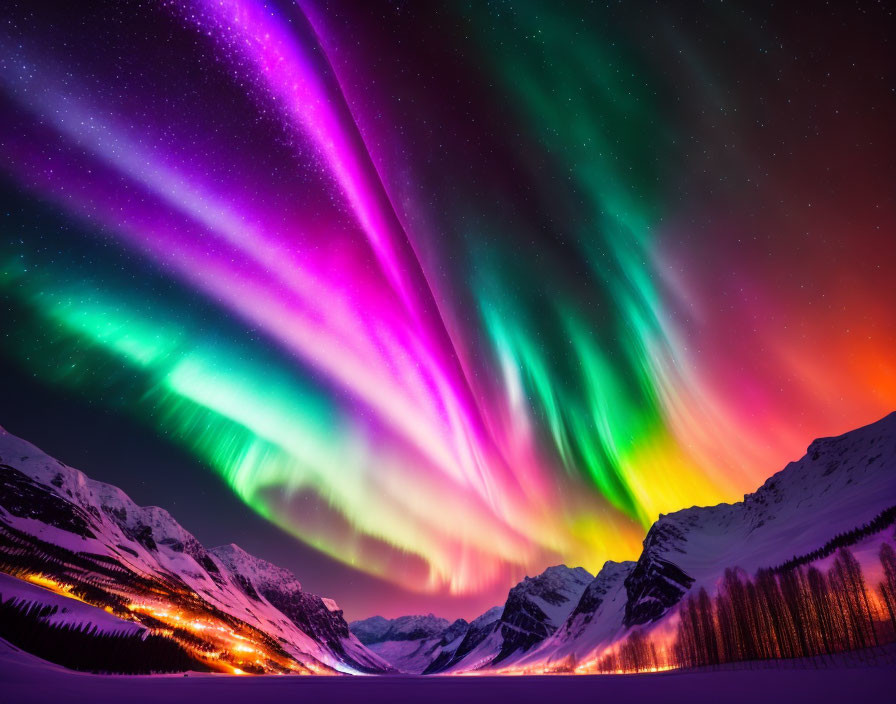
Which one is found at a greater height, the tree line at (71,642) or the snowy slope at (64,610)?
the snowy slope at (64,610)

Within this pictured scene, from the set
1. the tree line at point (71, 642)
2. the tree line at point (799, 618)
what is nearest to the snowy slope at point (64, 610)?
the tree line at point (71, 642)

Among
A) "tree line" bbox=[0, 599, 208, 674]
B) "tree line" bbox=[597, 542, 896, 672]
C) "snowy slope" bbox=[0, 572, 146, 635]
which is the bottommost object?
"tree line" bbox=[0, 599, 208, 674]

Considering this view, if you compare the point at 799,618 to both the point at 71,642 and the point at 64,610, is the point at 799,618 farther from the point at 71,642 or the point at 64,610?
the point at 64,610

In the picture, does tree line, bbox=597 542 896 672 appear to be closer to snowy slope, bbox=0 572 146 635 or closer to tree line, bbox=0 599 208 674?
tree line, bbox=0 599 208 674

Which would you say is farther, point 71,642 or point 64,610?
point 64,610

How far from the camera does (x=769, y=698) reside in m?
25.6

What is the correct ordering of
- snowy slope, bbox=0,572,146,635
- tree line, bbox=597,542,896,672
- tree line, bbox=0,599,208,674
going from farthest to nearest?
snowy slope, bbox=0,572,146,635, tree line, bbox=597,542,896,672, tree line, bbox=0,599,208,674

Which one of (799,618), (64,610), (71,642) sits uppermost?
(799,618)

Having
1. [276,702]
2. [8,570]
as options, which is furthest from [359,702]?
[8,570]

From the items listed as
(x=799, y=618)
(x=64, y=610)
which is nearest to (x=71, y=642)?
(x=64, y=610)

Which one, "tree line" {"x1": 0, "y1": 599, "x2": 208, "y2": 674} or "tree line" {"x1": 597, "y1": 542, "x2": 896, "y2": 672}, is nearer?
"tree line" {"x1": 0, "y1": 599, "x2": 208, "y2": 674}

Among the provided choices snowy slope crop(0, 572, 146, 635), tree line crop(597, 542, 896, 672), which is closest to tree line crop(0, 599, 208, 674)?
snowy slope crop(0, 572, 146, 635)

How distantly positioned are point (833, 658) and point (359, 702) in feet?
347

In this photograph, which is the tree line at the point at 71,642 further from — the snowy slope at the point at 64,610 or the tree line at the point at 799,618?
the tree line at the point at 799,618
